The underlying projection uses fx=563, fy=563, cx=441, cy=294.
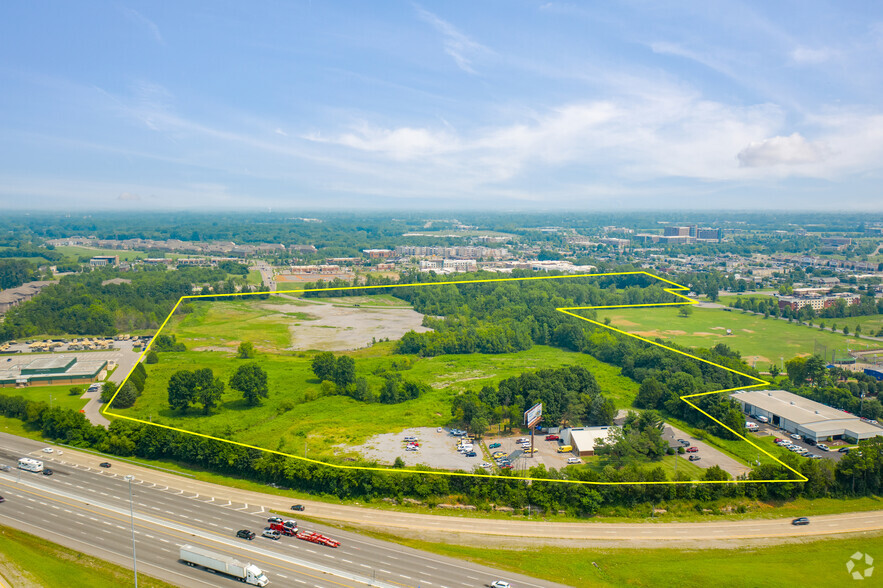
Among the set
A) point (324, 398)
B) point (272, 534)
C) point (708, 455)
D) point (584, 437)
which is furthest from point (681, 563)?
point (324, 398)

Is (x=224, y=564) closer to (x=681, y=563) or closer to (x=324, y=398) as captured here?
(x=681, y=563)

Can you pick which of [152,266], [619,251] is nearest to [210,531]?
[152,266]

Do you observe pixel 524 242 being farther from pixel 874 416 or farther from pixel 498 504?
pixel 498 504

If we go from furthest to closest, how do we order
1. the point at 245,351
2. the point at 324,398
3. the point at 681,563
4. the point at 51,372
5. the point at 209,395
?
the point at 245,351 → the point at 51,372 → the point at 324,398 → the point at 209,395 → the point at 681,563

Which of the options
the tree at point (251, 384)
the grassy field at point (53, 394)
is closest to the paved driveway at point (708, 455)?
the tree at point (251, 384)

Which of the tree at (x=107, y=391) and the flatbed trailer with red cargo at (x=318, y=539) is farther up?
the tree at (x=107, y=391)

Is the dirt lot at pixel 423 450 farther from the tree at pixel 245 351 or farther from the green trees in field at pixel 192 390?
the tree at pixel 245 351
